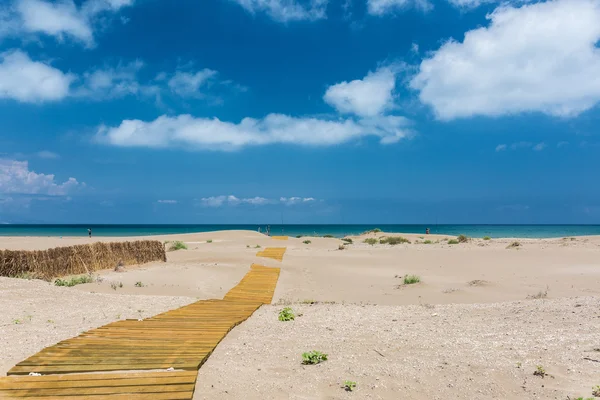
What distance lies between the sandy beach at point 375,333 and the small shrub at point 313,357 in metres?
0.12

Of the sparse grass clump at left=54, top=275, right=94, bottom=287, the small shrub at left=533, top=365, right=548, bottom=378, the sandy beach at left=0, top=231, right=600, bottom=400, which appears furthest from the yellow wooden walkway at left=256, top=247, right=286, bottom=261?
the small shrub at left=533, top=365, right=548, bottom=378

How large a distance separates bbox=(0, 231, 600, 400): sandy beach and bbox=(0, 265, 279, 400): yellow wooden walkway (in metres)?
0.31

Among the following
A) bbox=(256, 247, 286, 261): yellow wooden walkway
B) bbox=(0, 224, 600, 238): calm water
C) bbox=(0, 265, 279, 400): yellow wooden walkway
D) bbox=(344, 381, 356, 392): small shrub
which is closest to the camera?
bbox=(0, 265, 279, 400): yellow wooden walkway

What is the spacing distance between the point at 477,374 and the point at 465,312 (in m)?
4.27

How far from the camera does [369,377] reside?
5098 millimetres

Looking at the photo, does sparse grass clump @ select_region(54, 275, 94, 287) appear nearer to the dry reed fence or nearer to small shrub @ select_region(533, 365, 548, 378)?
the dry reed fence

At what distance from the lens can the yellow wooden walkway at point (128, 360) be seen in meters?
4.40

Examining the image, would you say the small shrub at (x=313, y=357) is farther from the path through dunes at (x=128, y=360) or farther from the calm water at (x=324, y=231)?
the calm water at (x=324, y=231)

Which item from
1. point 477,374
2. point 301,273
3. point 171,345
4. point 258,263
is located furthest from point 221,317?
point 258,263

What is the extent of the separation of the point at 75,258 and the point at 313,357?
13.1 metres

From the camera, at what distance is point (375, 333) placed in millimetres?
7277

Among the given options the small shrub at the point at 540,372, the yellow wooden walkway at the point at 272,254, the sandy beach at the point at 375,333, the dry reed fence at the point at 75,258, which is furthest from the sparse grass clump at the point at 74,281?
the small shrub at the point at 540,372

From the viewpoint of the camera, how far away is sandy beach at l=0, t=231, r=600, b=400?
4898 mm

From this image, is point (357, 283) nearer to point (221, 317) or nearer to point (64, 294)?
Answer: point (221, 317)
